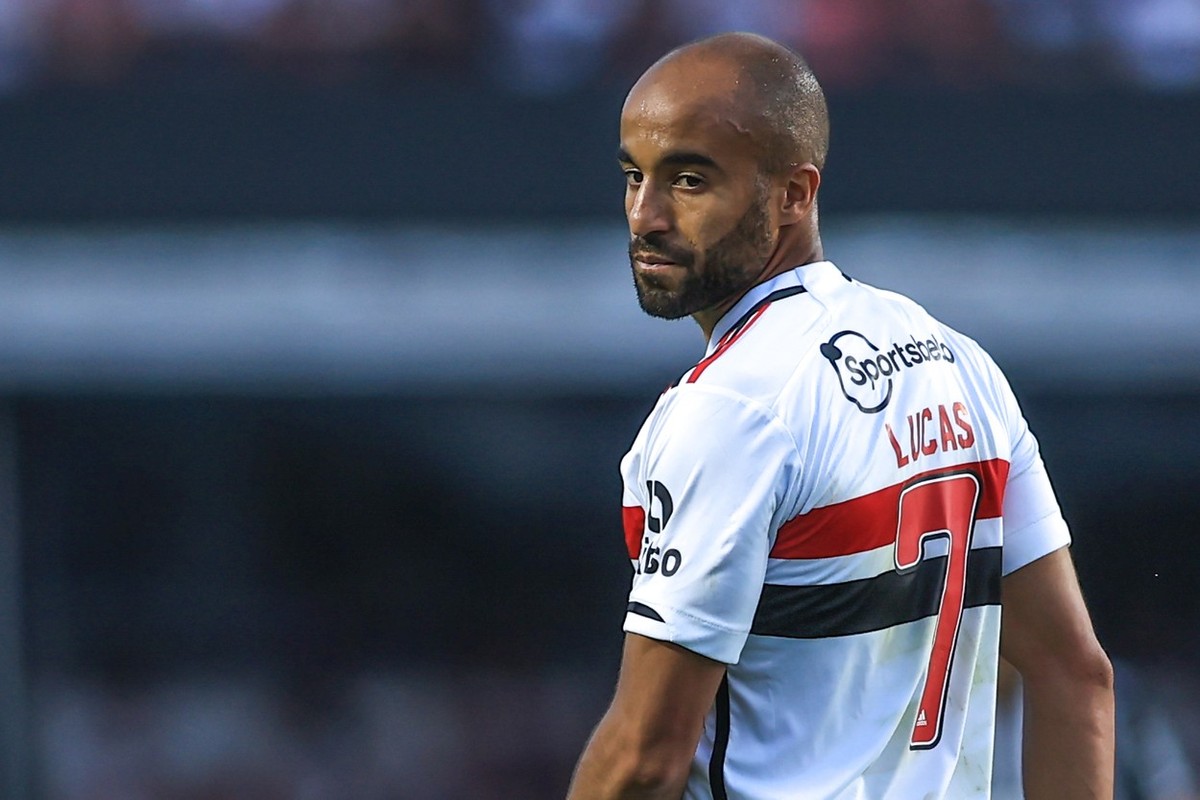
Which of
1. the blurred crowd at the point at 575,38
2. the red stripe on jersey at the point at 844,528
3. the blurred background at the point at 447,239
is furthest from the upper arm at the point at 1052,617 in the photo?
the blurred crowd at the point at 575,38

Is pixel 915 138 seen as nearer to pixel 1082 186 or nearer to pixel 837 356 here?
pixel 1082 186

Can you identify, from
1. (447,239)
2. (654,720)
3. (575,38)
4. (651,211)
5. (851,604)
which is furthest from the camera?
(575,38)

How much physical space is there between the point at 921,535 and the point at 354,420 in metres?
8.36

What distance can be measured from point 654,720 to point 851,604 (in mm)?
280

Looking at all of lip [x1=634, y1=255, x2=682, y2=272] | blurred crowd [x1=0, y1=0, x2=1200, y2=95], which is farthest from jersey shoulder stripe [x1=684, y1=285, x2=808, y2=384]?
blurred crowd [x1=0, y1=0, x2=1200, y2=95]

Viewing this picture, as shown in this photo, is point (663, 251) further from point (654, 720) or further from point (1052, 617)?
point (1052, 617)

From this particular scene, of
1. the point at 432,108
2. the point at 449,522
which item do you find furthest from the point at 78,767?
the point at 432,108

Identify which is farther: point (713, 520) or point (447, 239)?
point (447, 239)

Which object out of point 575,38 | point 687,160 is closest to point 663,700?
point 687,160

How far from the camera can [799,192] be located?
6.98 ft

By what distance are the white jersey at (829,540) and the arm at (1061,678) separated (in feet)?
0.24

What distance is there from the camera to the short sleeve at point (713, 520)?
188 cm

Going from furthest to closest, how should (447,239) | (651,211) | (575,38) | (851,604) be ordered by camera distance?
1. (575,38)
2. (447,239)
3. (651,211)
4. (851,604)

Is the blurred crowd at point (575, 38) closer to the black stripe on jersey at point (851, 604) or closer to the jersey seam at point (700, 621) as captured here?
the black stripe on jersey at point (851, 604)
